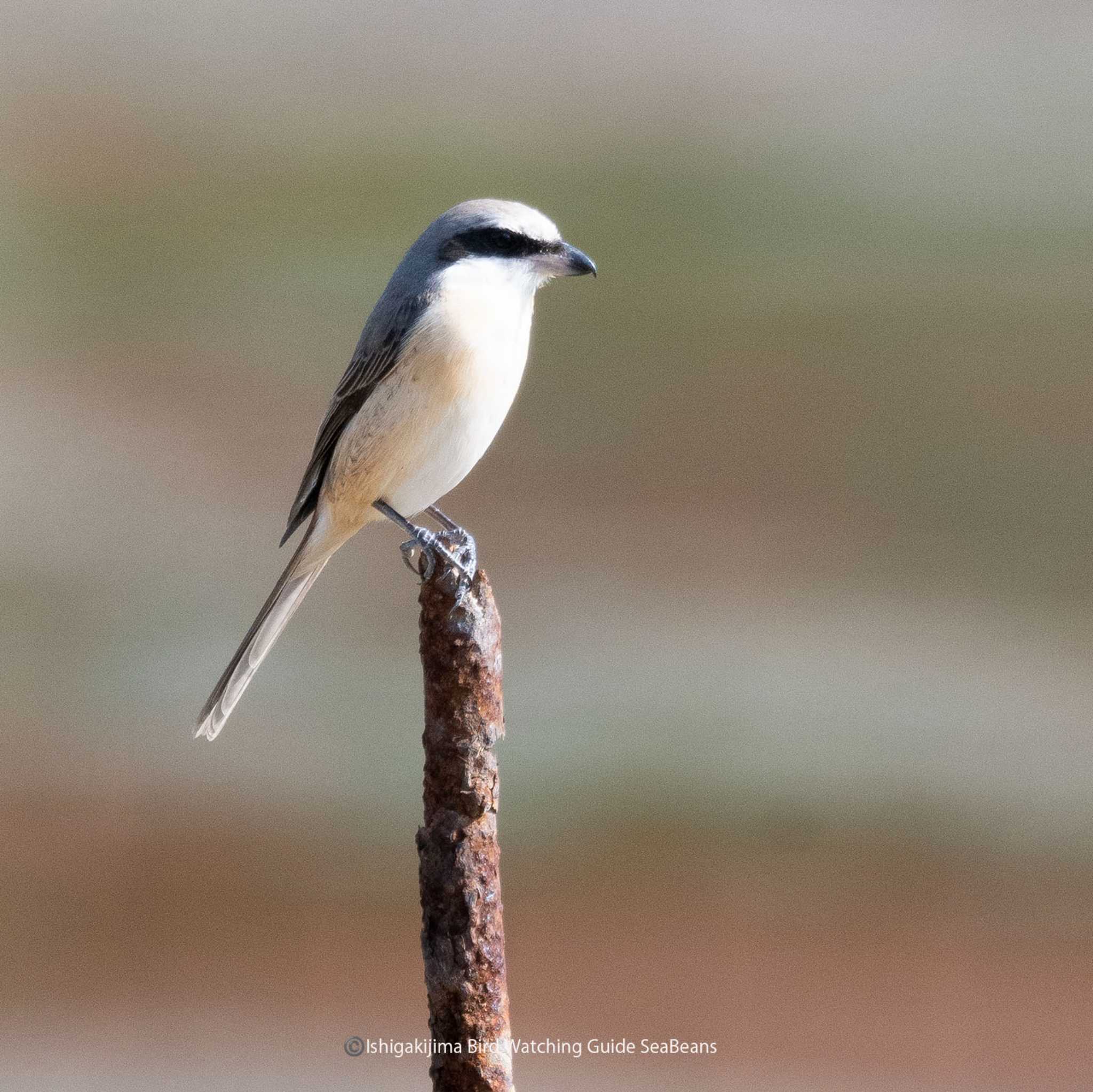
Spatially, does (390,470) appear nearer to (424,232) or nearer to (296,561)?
(296,561)

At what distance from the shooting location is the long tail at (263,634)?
6.73 ft

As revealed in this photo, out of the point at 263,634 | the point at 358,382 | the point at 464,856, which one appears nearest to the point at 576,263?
the point at 358,382

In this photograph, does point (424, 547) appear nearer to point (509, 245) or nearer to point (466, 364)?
point (466, 364)

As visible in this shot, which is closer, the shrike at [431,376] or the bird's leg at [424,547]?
the bird's leg at [424,547]

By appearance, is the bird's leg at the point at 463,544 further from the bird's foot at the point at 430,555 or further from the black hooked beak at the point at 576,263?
the black hooked beak at the point at 576,263

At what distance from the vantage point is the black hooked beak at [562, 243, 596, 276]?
2.15 meters

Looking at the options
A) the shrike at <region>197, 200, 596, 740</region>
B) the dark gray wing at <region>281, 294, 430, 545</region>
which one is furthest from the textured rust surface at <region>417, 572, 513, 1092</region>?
the dark gray wing at <region>281, 294, 430, 545</region>

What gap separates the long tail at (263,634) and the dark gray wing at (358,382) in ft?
0.20

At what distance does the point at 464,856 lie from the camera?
113cm

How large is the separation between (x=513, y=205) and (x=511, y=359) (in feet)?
1.03

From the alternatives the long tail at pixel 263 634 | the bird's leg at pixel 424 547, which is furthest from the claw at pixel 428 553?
the long tail at pixel 263 634

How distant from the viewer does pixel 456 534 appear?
2.00 metres

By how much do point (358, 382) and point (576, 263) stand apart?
1.64 feet

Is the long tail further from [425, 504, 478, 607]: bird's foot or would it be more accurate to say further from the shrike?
[425, 504, 478, 607]: bird's foot
